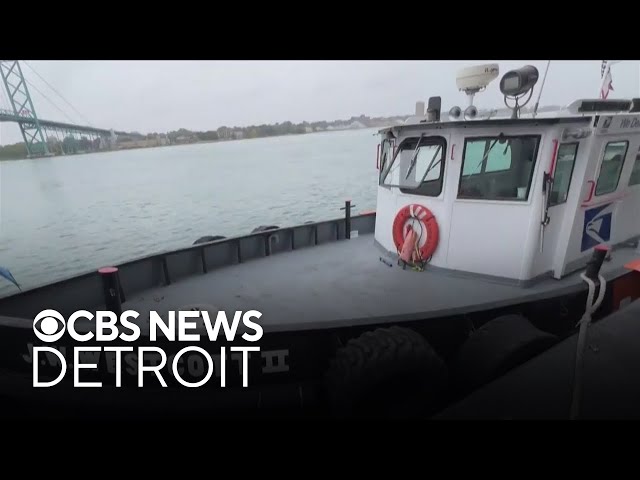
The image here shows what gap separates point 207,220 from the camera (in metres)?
23.8

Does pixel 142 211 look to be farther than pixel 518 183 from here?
Yes

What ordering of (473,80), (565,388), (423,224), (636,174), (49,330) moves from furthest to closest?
(636,174) → (423,224) → (473,80) → (49,330) → (565,388)

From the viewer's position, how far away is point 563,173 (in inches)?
172

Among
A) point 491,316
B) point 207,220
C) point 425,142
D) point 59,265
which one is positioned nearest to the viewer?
point 491,316

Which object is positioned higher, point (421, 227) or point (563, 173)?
point (563, 173)

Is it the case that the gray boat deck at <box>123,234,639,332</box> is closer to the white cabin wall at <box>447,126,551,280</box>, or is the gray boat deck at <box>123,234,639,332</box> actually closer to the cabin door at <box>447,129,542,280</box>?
the white cabin wall at <box>447,126,551,280</box>

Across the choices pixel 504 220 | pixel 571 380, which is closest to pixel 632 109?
pixel 504 220

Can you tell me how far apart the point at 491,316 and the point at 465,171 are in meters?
1.73

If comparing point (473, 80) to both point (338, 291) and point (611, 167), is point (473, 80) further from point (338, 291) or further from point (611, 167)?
point (338, 291)

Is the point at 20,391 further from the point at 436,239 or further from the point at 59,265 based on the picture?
the point at 59,265

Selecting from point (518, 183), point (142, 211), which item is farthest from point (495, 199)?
point (142, 211)

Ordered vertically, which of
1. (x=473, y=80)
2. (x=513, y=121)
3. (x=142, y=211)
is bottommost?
(x=142, y=211)

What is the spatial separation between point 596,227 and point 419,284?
2.39 metres

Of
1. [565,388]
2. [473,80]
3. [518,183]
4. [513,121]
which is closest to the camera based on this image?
[565,388]
